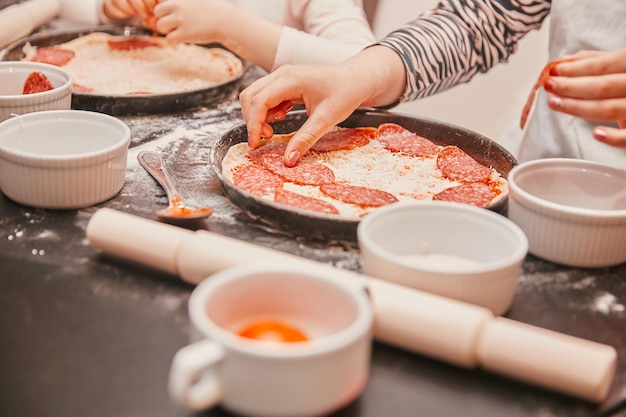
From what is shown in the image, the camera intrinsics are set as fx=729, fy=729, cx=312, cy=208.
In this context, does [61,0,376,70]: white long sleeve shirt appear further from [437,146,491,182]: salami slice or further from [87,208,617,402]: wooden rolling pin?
[87,208,617,402]: wooden rolling pin

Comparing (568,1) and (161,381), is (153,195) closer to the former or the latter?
(161,381)

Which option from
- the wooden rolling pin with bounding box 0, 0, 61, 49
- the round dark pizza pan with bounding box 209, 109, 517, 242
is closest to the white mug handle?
the round dark pizza pan with bounding box 209, 109, 517, 242

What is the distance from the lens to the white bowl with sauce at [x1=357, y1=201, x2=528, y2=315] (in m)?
0.87

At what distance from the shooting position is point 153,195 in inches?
47.8

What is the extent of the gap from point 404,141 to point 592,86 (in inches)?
15.8

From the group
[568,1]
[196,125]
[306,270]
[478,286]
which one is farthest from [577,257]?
[196,125]

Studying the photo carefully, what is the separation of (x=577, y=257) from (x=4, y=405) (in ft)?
2.53

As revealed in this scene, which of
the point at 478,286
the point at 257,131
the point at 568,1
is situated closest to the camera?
the point at 478,286

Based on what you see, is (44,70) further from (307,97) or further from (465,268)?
(465,268)

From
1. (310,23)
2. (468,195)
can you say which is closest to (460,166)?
(468,195)

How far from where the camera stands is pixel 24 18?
2.02 m

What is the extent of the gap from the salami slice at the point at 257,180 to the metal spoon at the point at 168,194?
10cm

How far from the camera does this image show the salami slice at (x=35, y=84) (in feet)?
4.66

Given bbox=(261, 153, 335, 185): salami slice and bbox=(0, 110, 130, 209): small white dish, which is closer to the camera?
bbox=(0, 110, 130, 209): small white dish
